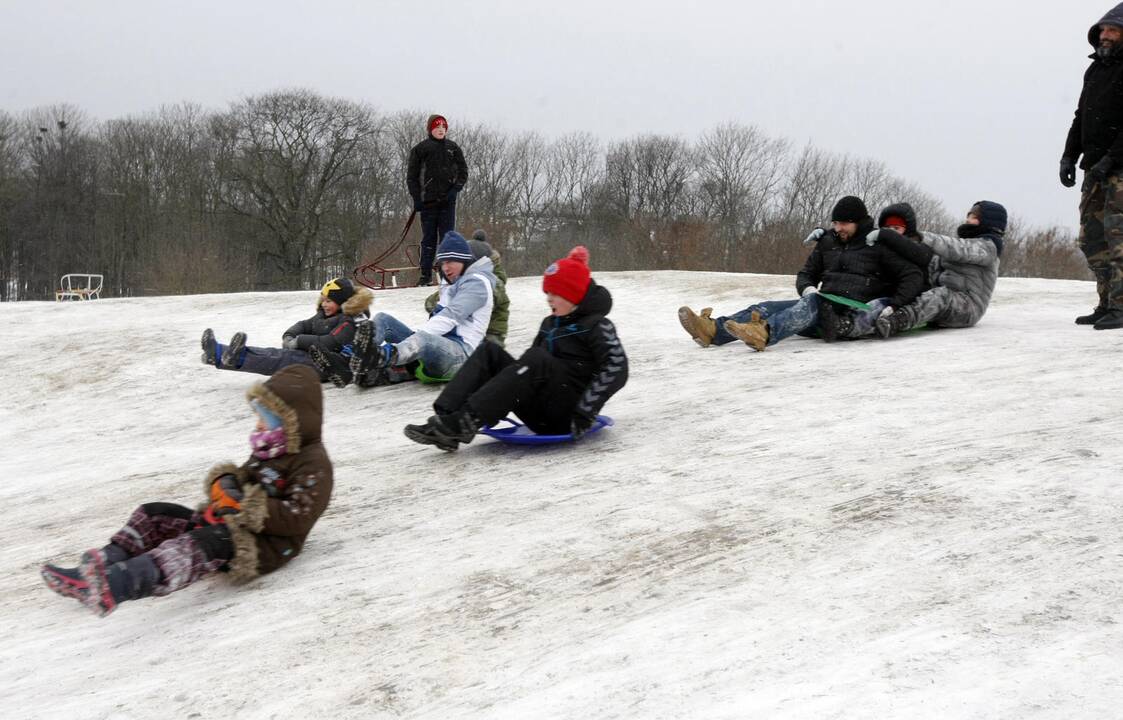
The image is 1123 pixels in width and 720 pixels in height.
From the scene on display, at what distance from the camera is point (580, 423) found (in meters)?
5.12

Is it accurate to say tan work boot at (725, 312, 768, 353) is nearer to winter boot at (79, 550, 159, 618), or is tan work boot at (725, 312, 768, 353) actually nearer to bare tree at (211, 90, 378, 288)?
winter boot at (79, 550, 159, 618)

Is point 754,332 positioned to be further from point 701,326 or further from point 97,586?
point 97,586

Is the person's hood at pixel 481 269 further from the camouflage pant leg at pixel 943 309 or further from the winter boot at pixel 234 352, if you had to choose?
the camouflage pant leg at pixel 943 309

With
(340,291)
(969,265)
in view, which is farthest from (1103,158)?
(340,291)

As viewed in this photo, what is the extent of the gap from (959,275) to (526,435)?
4.64m

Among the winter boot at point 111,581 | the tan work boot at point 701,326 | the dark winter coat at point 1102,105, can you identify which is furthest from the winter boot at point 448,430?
the dark winter coat at point 1102,105

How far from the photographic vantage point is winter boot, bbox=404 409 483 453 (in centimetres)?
493

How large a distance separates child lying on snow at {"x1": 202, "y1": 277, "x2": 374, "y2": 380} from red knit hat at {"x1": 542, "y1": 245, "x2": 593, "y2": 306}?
8.79 feet

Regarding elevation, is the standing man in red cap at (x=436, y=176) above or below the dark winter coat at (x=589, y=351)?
above

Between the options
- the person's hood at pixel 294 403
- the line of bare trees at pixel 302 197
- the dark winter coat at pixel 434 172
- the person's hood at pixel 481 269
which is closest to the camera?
the person's hood at pixel 294 403

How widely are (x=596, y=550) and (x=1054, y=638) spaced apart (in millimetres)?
1554

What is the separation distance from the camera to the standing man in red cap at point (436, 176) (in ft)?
37.6

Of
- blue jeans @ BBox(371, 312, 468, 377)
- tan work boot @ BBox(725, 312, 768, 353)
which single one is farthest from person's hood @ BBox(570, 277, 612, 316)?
tan work boot @ BBox(725, 312, 768, 353)

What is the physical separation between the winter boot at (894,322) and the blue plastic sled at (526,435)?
125 inches
